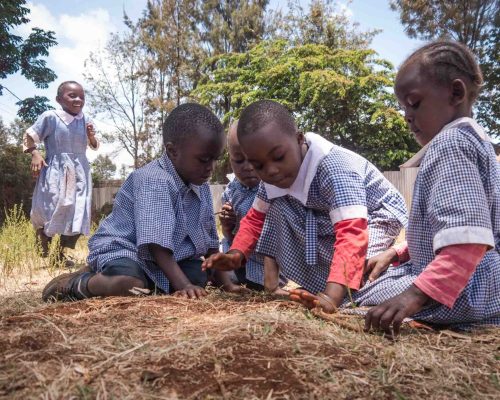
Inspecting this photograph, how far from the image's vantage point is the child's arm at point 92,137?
20.2ft

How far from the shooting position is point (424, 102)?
2.34 metres

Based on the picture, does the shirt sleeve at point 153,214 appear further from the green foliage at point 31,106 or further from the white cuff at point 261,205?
the green foliage at point 31,106

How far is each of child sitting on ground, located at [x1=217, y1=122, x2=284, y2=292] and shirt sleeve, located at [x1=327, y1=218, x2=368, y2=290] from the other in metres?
1.20

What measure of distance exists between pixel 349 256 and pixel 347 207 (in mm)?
257

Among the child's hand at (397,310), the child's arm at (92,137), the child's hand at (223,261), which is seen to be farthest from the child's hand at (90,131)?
the child's hand at (397,310)

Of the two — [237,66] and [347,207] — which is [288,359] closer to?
[347,207]

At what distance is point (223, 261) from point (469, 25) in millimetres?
18923

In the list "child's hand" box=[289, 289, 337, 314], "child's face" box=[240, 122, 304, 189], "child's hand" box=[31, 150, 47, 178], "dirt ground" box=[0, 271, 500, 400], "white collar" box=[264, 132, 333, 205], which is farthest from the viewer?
"child's hand" box=[31, 150, 47, 178]

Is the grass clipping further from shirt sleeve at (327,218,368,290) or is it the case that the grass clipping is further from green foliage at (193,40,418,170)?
green foliage at (193,40,418,170)

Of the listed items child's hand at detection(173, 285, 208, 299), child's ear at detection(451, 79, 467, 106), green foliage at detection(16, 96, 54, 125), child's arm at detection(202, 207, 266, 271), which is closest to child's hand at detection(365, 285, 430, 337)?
child's ear at detection(451, 79, 467, 106)

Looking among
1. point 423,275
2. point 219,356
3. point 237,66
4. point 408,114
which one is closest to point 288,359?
point 219,356

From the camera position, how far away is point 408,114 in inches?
95.0

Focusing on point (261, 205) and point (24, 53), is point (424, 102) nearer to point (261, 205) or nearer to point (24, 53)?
point (261, 205)

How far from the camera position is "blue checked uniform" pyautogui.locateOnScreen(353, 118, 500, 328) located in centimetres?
196
